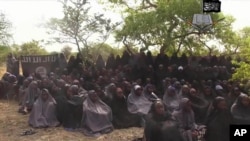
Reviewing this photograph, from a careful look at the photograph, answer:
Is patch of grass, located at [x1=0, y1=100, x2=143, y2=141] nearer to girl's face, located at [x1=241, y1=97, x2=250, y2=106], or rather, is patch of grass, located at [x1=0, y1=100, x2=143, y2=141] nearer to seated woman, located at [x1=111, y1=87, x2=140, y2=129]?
seated woman, located at [x1=111, y1=87, x2=140, y2=129]

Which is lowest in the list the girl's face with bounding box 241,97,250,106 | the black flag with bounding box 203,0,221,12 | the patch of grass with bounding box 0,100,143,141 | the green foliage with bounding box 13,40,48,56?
the patch of grass with bounding box 0,100,143,141

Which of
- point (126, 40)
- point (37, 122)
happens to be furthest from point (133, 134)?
point (126, 40)

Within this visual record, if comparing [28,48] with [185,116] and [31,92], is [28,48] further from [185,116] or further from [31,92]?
[185,116]

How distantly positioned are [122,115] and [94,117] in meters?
0.77

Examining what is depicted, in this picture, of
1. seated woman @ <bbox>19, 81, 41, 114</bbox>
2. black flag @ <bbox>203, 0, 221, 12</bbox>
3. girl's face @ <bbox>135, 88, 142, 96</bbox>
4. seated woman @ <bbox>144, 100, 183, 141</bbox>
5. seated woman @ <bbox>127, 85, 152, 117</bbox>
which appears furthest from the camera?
seated woman @ <bbox>19, 81, 41, 114</bbox>

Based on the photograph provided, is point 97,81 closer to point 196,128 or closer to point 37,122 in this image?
point 37,122

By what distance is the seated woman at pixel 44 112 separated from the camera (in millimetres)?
9117

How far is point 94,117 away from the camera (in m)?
8.74

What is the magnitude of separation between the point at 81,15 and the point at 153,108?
7.11m

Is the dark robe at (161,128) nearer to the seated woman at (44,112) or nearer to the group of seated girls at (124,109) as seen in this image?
the group of seated girls at (124,109)

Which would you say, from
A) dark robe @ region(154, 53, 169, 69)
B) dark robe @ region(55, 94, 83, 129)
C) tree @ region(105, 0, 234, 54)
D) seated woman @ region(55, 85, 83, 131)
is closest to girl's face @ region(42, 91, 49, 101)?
seated woman @ region(55, 85, 83, 131)

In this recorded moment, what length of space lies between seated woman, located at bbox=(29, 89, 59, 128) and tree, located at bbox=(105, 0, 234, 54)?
7.14 meters

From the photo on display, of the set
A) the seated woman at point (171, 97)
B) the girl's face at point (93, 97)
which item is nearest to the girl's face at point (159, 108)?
the girl's face at point (93, 97)

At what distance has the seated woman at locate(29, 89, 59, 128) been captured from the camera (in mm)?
9117
